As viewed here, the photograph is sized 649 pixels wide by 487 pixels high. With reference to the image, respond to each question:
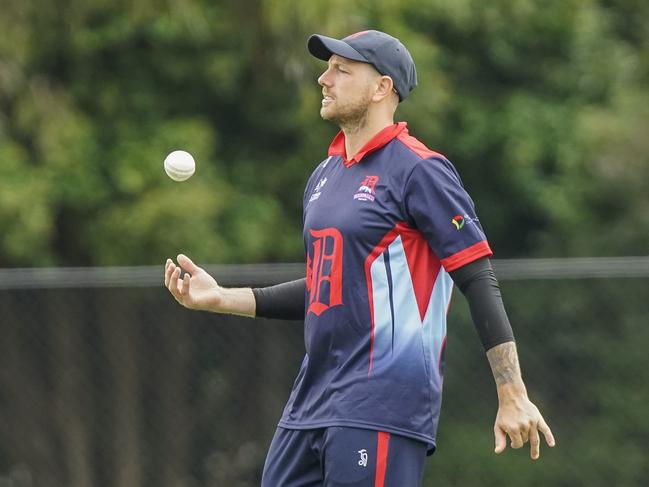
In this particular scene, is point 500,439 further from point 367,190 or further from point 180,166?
point 180,166

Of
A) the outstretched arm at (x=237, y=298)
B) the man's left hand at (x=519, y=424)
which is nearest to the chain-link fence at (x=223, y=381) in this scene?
the outstretched arm at (x=237, y=298)

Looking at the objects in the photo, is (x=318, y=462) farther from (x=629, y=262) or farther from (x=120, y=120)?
(x=120, y=120)

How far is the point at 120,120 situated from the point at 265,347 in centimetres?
284

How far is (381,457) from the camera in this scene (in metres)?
4.09

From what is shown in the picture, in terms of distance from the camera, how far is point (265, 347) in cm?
755

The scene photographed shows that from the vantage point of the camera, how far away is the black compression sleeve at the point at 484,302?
4.04m

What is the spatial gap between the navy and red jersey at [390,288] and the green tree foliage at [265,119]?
14.9 ft

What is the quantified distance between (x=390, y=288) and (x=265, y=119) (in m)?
6.25

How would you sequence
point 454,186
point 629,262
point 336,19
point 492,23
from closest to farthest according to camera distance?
1. point 454,186
2. point 629,262
3. point 336,19
4. point 492,23

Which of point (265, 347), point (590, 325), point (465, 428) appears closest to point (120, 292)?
point (265, 347)

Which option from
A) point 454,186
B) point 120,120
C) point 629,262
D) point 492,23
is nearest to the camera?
point 454,186

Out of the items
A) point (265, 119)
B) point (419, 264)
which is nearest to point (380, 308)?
point (419, 264)

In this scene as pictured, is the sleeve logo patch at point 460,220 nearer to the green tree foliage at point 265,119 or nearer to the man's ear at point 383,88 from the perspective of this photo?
the man's ear at point 383,88

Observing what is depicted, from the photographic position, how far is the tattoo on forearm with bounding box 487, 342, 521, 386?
402 centimetres
